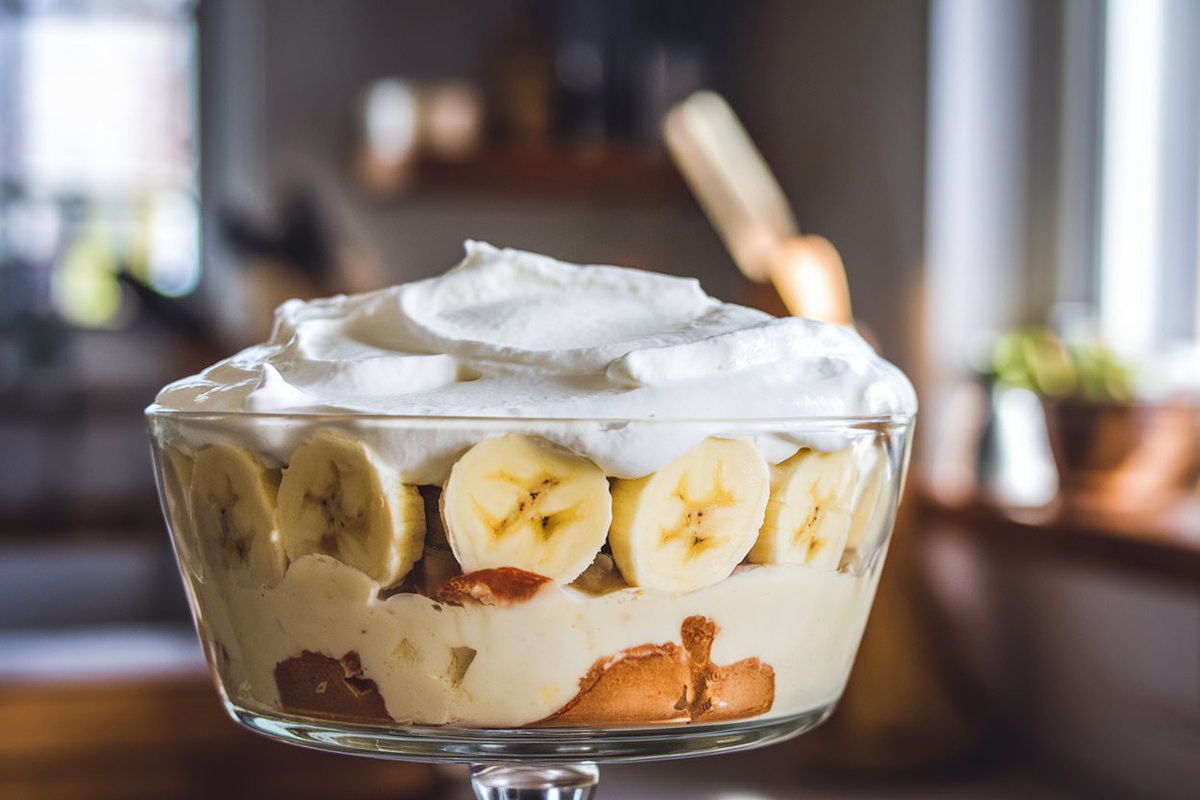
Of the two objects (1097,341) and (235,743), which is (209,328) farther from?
(1097,341)

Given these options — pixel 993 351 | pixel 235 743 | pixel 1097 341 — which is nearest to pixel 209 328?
pixel 235 743

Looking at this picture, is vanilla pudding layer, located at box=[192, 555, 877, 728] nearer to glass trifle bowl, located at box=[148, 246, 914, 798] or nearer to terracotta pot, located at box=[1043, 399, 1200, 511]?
glass trifle bowl, located at box=[148, 246, 914, 798]

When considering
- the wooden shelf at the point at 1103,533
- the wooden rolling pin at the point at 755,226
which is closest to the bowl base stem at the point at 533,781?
the wooden shelf at the point at 1103,533

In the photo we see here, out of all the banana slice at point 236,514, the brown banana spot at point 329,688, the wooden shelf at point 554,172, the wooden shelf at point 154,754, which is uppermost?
the wooden shelf at point 554,172

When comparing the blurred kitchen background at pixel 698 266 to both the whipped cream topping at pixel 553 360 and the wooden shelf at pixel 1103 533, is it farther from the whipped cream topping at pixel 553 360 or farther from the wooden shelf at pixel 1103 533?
the whipped cream topping at pixel 553 360

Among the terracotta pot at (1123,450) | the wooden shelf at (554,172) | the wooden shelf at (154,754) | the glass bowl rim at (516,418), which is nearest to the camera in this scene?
the glass bowl rim at (516,418)

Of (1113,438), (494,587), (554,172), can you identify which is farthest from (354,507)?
(554,172)

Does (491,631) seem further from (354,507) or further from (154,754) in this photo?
(154,754)

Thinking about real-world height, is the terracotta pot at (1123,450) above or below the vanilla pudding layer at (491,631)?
below
